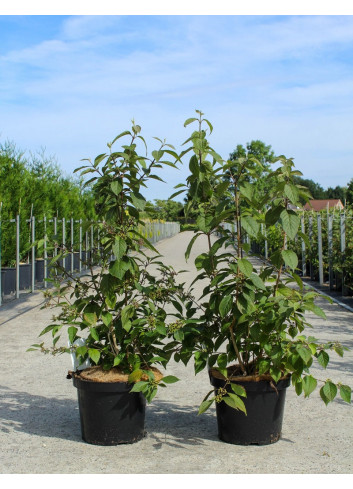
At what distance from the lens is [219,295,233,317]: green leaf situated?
141 inches

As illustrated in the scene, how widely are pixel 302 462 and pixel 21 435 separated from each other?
1895 mm

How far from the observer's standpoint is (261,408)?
385cm

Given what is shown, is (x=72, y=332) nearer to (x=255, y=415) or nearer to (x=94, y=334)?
(x=94, y=334)

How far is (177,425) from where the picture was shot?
4.32 m

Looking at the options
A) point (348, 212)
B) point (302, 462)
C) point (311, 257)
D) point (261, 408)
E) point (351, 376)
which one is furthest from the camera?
point (311, 257)

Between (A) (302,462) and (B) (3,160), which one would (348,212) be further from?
(A) (302,462)

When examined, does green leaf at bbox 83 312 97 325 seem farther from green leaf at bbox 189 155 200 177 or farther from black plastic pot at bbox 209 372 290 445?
green leaf at bbox 189 155 200 177

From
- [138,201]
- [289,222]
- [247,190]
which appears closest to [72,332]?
[138,201]

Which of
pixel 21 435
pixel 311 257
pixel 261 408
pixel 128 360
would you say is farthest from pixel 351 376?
pixel 311 257

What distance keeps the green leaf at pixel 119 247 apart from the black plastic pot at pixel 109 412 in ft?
2.73

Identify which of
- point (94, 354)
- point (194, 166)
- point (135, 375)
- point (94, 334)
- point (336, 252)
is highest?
point (194, 166)

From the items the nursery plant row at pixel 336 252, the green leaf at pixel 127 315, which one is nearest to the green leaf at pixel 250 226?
the green leaf at pixel 127 315

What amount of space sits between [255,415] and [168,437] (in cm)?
63

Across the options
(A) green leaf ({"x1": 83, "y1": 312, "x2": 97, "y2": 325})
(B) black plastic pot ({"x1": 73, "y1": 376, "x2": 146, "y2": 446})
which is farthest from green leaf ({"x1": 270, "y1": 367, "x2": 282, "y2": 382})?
(A) green leaf ({"x1": 83, "y1": 312, "x2": 97, "y2": 325})
